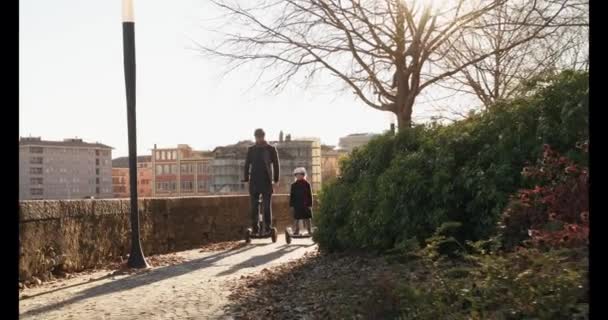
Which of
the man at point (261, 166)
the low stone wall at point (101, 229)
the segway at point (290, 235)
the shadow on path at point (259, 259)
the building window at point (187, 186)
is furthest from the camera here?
the building window at point (187, 186)

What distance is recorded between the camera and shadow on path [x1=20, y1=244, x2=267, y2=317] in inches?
229

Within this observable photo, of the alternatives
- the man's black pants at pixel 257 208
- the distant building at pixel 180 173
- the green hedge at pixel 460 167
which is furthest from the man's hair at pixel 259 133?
the distant building at pixel 180 173

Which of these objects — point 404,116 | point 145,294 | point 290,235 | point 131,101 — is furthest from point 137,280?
point 404,116

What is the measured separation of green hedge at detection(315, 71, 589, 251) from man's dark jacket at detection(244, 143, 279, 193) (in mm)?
3562

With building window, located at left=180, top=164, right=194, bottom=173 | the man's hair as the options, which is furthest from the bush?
building window, located at left=180, top=164, right=194, bottom=173

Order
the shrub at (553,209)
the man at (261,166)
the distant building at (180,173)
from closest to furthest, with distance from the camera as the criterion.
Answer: the shrub at (553,209) → the man at (261,166) → the distant building at (180,173)

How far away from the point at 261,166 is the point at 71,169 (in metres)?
117

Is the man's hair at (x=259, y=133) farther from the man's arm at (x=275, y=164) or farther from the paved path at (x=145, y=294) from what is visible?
the paved path at (x=145, y=294)

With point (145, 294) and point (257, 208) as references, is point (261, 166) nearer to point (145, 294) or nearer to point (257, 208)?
point (257, 208)

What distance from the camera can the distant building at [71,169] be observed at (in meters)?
113

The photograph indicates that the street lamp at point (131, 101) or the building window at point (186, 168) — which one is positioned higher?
the building window at point (186, 168)

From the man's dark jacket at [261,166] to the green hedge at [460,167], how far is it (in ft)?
11.7

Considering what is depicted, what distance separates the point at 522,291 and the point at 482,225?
244 centimetres
